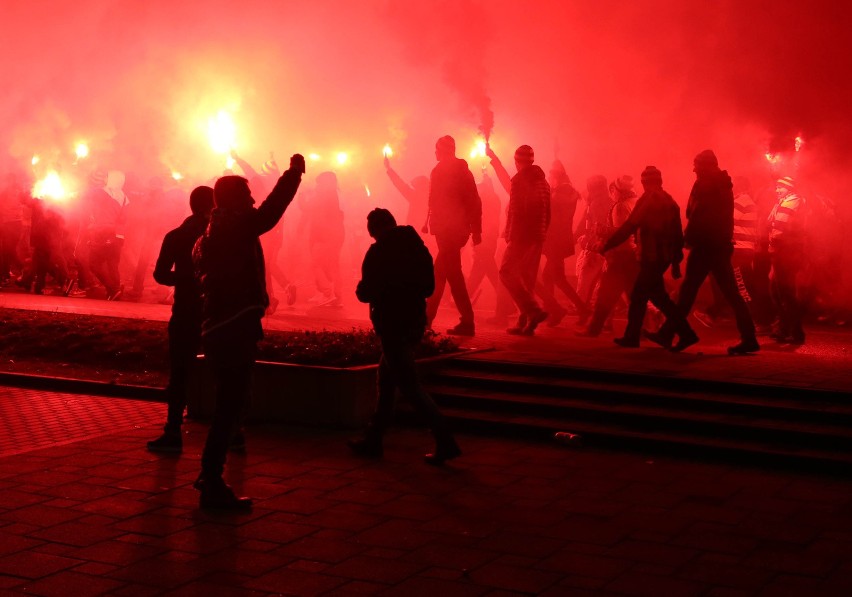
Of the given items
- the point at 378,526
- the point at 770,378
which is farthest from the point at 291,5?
the point at 378,526

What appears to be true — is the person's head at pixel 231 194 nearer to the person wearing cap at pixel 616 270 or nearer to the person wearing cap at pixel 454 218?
the person wearing cap at pixel 454 218

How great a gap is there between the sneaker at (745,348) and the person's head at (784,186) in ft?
6.81

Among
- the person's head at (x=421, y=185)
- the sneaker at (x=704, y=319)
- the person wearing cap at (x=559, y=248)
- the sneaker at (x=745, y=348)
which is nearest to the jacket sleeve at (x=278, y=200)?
the sneaker at (x=745, y=348)

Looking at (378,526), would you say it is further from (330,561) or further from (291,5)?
(291,5)

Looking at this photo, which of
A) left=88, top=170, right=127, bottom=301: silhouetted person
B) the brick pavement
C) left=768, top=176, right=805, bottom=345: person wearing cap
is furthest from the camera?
left=88, top=170, right=127, bottom=301: silhouetted person

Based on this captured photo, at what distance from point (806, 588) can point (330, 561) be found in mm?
2156

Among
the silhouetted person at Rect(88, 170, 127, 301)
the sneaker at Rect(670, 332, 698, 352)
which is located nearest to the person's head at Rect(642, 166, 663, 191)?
the sneaker at Rect(670, 332, 698, 352)

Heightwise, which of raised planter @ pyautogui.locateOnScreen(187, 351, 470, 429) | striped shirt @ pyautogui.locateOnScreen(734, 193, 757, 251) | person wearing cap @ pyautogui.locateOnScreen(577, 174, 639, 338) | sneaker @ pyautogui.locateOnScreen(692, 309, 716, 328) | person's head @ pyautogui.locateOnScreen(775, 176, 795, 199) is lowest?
raised planter @ pyautogui.locateOnScreen(187, 351, 470, 429)

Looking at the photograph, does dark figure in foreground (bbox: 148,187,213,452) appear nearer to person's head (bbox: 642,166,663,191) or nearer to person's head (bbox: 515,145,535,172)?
person's head (bbox: 642,166,663,191)

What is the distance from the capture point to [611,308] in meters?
13.0

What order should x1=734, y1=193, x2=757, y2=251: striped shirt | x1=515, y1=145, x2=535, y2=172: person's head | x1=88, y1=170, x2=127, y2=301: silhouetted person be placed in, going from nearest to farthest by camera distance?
x1=515, y1=145, x2=535, y2=172: person's head < x1=734, y1=193, x2=757, y2=251: striped shirt < x1=88, y1=170, x2=127, y2=301: silhouetted person

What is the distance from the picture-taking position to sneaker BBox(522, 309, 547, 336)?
1249 centimetres

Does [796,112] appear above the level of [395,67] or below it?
below

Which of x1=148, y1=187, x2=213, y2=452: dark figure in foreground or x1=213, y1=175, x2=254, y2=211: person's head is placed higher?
x1=213, y1=175, x2=254, y2=211: person's head
